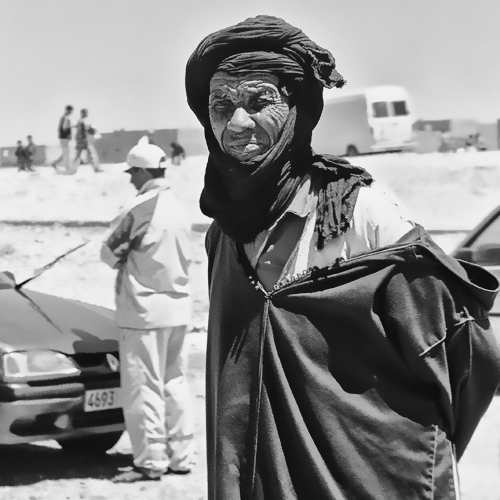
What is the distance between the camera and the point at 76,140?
116ft

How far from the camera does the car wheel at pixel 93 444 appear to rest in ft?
25.4

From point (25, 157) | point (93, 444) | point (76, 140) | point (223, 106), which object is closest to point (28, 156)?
point (25, 157)

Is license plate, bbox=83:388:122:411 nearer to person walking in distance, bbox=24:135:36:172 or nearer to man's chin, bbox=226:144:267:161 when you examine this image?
man's chin, bbox=226:144:267:161

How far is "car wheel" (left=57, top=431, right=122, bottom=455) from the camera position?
7.74 metres

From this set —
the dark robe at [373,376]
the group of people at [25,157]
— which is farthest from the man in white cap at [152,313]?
the group of people at [25,157]

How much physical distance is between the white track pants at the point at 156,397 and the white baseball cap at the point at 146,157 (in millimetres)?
987

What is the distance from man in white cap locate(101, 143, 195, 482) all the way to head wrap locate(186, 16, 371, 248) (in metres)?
4.11

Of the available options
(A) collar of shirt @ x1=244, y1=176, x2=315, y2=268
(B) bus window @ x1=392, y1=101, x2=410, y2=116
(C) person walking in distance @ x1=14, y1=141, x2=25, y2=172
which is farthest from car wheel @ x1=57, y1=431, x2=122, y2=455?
(C) person walking in distance @ x1=14, y1=141, x2=25, y2=172

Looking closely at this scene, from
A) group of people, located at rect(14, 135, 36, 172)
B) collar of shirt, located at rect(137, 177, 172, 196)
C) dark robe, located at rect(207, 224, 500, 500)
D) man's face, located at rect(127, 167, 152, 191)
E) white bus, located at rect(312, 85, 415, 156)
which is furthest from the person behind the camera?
group of people, located at rect(14, 135, 36, 172)

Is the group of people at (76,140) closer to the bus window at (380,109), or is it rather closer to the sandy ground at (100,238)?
the sandy ground at (100,238)

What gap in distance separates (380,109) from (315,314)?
3150cm

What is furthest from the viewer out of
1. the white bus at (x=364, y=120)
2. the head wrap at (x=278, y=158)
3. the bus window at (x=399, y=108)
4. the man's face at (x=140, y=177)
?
the bus window at (x=399, y=108)

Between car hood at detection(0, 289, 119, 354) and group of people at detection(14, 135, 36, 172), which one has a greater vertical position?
car hood at detection(0, 289, 119, 354)

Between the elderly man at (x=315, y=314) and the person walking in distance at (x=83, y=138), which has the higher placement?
the elderly man at (x=315, y=314)
